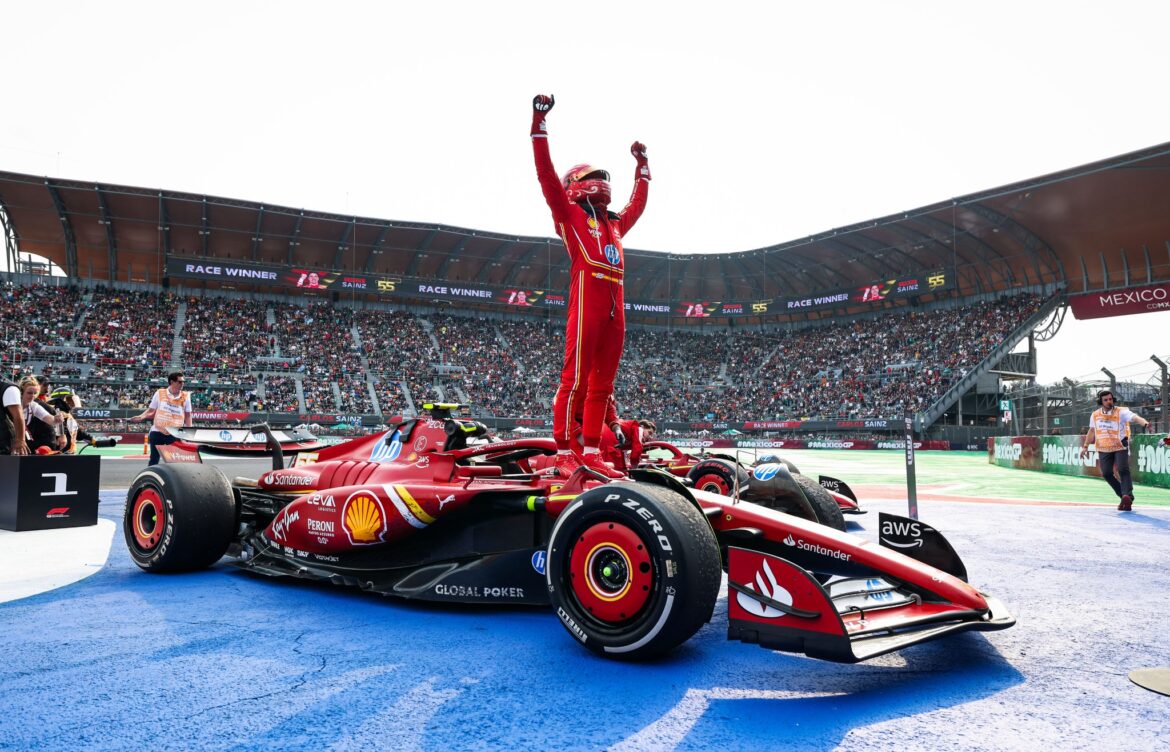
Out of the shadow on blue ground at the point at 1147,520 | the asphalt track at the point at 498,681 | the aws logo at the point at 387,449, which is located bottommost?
the shadow on blue ground at the point at 1147,520

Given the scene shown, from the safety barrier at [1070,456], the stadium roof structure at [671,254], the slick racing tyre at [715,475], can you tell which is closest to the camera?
the slick racing tyre at [715,475]

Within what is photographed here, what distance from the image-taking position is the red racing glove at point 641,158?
536cm

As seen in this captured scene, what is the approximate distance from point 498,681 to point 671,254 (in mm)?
42399

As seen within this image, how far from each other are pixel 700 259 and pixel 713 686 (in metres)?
43.1

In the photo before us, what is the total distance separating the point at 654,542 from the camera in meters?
2.87

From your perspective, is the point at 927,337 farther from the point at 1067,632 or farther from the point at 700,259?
the point at 1067,632

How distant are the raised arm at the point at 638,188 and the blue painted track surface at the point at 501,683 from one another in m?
2.62

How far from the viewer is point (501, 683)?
275cm

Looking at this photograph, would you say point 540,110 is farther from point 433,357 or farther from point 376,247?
point 433,357

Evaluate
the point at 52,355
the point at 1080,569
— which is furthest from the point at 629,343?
the point at 1080,569

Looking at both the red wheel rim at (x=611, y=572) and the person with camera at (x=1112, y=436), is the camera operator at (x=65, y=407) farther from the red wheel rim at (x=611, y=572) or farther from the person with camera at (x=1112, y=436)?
the person with camera at (x=1112, y=436)

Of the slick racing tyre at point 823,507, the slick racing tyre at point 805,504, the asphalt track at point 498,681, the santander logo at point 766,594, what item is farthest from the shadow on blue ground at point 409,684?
the slick racing tyre at point 823,507

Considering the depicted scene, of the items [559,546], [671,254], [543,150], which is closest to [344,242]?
[671,254]

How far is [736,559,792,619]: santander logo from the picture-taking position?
2.71 m
